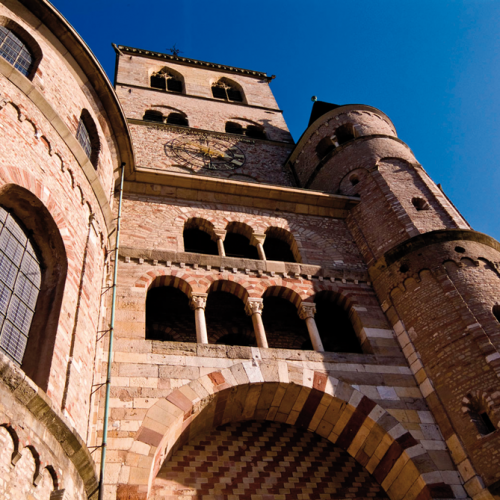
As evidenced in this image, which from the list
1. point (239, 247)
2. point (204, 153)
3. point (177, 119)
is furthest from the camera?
point (177, 119)

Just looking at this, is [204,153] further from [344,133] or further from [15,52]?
[15,52]

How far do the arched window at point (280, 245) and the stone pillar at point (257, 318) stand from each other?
8.45ft

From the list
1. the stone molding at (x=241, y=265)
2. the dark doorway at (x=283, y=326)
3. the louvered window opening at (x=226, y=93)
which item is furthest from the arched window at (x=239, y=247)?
the louvered window opening at (x=226, y=93)

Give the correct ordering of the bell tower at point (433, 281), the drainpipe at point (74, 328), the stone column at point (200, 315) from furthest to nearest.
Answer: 1. the stone column at point (200, 315)
2. the bell tower at point (433, 281)
3. the drainpipe at point (74, 328)

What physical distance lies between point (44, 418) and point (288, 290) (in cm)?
695

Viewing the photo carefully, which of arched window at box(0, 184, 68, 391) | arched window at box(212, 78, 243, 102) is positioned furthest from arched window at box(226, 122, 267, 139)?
arched window at box(0, 184, 68, 391)

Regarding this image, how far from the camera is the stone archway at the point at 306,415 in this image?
31.5 ft

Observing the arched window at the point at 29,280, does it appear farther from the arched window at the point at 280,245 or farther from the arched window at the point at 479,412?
the arched window at the point at 479,412

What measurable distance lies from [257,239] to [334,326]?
112 inches

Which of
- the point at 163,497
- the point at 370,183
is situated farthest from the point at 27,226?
the point at 370,183

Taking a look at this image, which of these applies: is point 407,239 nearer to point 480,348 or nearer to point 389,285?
point 389,285

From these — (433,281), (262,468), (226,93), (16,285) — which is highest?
(226,93)

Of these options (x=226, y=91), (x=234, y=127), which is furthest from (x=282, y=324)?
(x=226, y=91)

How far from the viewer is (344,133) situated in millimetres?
19719
